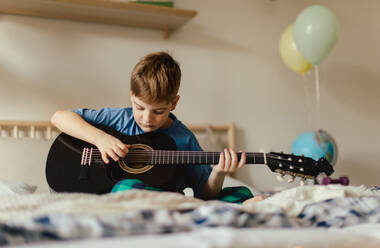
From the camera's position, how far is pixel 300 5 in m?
2.54

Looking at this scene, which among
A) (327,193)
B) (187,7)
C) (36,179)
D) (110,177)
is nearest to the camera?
(327,193)

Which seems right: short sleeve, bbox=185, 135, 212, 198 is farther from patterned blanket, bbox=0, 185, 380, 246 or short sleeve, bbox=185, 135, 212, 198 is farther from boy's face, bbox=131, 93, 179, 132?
patterned blanket, bbox=0, 185, 380, 246

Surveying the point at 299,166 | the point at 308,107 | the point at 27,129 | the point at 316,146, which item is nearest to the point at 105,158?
the point at 299,166

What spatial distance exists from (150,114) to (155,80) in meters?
0.10

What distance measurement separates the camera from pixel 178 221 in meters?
0.52

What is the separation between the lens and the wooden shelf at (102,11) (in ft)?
5.95

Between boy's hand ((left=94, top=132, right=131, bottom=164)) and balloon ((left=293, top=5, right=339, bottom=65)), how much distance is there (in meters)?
1.34

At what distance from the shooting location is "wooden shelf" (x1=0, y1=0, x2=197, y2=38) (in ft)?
5.95

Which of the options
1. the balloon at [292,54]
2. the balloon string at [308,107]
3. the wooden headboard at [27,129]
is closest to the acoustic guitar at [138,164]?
the wooden headboard at [27,129]

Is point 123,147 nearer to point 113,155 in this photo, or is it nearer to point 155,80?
point 113,155

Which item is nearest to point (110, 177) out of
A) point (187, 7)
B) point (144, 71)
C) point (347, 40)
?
point (144, 71)

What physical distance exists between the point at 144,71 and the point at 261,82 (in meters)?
1.47

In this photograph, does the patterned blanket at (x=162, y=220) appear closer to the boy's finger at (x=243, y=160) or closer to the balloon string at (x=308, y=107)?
the boy's finger at (x=243, y=160)

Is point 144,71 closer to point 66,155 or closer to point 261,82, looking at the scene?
point 66,155
